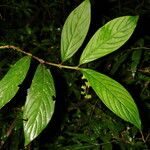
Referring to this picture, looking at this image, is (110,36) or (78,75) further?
(78,75)

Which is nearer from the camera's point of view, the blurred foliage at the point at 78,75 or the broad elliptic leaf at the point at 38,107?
the broad elliptic leaf at the point at 38,107

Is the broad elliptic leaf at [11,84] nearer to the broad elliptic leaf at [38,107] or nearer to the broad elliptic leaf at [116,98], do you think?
the broad elliptic leaf at [38,107]

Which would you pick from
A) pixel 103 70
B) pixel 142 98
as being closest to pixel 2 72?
pixel 103 70

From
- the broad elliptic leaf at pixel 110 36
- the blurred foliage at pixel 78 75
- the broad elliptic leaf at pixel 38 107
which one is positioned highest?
the broad elliptic leaf at pixel 110 36

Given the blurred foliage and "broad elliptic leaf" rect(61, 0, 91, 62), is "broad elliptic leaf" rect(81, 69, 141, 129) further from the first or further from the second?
the blurred foliage

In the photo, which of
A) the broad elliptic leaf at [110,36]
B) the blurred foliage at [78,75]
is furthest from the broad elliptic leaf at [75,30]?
the blurred foliage at [78,75]

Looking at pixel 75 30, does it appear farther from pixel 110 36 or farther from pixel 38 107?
pixel 38 107

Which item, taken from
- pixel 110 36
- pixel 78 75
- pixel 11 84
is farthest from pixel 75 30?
pixel 78 75
